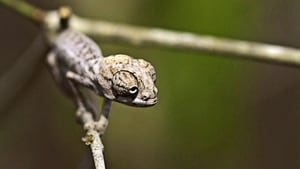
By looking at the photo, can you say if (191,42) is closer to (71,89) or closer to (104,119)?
(71,89)

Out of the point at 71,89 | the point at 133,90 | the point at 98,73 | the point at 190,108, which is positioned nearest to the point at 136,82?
the point at 133,90

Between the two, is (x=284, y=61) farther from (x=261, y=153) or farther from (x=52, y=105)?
(x=52, y=105)

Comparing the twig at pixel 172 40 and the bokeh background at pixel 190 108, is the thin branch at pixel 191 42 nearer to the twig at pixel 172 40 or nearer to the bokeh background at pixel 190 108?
the twig at pixel 172 40

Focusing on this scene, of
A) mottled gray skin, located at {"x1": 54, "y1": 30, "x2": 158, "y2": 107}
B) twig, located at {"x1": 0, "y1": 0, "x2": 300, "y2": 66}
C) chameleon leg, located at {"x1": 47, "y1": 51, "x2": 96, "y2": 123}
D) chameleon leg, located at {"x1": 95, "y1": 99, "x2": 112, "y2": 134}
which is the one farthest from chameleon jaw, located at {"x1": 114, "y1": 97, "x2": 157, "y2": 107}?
twig, located at {"x1": 0, "y1": 0, "x2": 300, "y2": 66}

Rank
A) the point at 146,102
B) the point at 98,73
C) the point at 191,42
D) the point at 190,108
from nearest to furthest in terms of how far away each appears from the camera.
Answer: the point at 146,102
the point at 98,73
the point at 191,42
the point at 190,108

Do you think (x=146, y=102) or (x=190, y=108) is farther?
(x=190, y=108)

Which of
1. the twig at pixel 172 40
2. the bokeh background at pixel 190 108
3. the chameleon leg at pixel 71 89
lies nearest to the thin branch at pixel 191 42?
the twig at pixel 172 40
